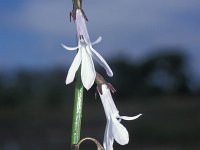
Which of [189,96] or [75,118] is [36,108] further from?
[75,118]

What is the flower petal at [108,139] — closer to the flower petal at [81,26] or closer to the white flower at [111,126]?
the white flower at [111,126]

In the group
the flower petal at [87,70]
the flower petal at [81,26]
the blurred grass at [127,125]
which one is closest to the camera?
the flower petal at [87,70]

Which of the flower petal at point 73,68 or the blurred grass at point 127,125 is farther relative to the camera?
the blurred grass at point 127,125

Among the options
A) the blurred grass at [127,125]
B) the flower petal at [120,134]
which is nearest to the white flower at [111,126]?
the flower petal at [120,134]

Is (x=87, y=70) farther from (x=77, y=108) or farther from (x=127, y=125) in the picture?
(x=127, y=125)

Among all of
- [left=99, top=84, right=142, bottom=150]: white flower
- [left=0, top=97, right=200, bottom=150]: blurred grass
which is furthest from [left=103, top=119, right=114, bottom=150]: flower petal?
[left=0, top=97, right=200, bottom=150]: blurred grass

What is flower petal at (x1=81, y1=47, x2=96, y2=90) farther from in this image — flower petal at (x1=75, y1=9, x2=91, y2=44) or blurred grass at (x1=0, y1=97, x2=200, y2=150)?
blurred grass at (x1=0, y1=97, x2=200, y2=150)

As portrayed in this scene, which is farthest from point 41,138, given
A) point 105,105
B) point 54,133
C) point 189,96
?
point 105,105

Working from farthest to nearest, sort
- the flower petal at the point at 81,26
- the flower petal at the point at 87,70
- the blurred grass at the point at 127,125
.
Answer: the blurred grass at the point at 127,125 → the flower petal at the point at 81,26 → the flower petal at the point at 87,70
